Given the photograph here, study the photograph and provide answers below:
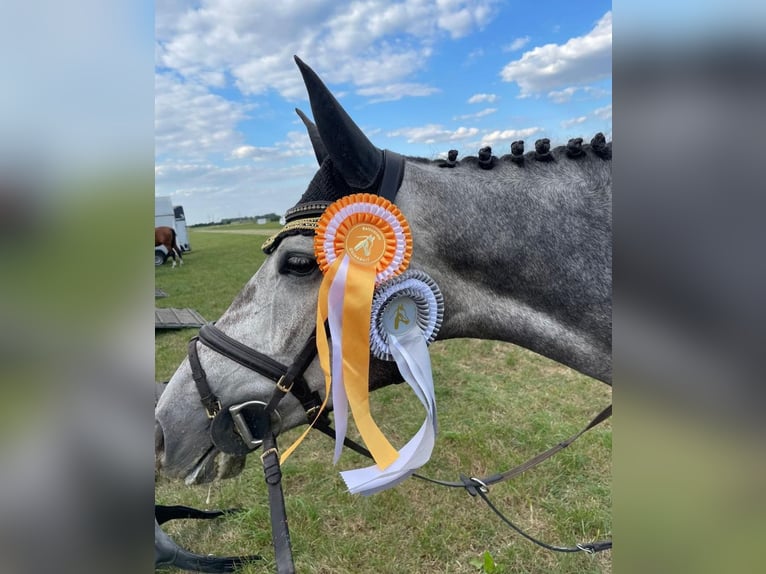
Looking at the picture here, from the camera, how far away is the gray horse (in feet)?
5.91

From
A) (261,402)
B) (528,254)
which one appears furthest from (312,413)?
(528,254)

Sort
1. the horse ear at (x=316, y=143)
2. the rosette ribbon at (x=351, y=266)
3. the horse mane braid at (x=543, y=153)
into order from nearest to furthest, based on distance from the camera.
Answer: the rosette ribbon at (x=351, y=266) → the horse mane braid at (x=543, y=153) → the horse ear at (x=316, y=143)

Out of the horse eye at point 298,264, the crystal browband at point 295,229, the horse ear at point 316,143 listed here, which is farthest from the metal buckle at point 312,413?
the horse ear at point 316,143

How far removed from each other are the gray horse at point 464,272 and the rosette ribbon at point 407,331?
0.09m

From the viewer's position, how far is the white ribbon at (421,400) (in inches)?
70.7

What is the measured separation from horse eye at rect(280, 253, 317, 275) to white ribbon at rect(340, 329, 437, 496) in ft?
1.31

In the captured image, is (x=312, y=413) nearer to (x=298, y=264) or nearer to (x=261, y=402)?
(x=261, y=402)

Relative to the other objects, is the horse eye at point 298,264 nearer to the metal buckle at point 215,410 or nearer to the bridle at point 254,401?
the bridle at point 254,401

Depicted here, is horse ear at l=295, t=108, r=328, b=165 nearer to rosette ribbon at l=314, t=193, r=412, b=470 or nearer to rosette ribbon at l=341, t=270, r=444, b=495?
rosette ribbon at l=314, t=193, r=412, b=470

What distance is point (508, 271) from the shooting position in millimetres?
1859

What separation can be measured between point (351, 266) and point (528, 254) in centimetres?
68
